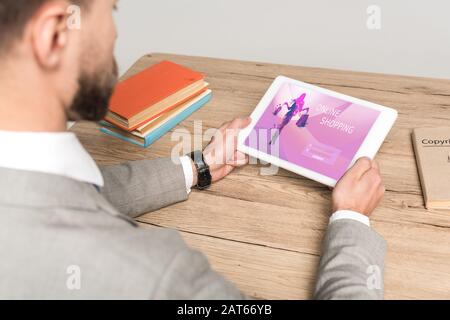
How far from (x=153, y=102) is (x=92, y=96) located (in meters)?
0.43

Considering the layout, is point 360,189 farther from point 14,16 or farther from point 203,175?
point 14,16

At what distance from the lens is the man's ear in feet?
2.30

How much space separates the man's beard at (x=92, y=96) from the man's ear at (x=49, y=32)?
0.09m

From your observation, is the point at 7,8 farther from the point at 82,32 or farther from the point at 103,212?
the point at 103,212

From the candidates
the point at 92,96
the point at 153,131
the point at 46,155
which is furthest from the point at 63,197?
the point at 153,131

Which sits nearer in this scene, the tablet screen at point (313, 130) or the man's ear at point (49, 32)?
the man's ear at point (49, 32)

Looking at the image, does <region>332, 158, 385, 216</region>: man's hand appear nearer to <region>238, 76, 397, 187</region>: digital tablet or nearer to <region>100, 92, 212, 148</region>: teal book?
<region>238, 76, 397, 187</region>: digital tablet

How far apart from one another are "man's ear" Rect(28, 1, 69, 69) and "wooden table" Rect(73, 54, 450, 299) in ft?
1.52

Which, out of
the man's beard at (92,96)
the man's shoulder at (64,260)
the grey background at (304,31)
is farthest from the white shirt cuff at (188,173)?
the grey background at (304,31)

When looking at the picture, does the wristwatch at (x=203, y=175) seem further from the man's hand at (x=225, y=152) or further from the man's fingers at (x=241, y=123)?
the man's fingers at (x=241, y=123)

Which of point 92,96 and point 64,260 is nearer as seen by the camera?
point 64,260

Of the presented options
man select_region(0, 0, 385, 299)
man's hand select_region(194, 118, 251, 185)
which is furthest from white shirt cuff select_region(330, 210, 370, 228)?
man's hand select_region(194, 118, 251, 185)

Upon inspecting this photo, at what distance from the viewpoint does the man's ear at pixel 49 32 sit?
0.70 meters

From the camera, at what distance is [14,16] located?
2.27 feet
